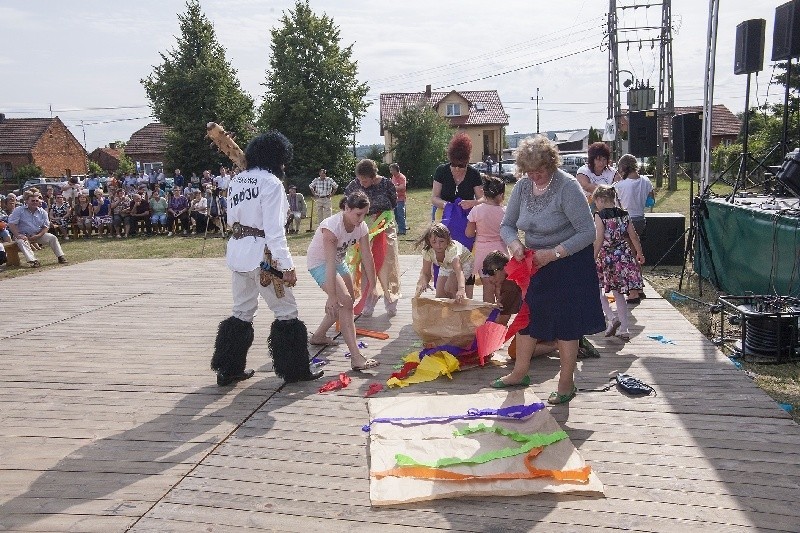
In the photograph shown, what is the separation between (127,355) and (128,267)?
621 cm

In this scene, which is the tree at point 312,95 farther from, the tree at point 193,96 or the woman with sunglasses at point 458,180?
the woman with sunglasses at point 458,180

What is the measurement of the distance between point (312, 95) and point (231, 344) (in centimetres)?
3060

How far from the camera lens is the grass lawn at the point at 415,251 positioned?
16.1 ft

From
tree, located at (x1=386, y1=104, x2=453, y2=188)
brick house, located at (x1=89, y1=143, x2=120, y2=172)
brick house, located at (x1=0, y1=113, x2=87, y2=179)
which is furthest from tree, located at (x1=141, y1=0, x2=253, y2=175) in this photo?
brick house, located at (x1=89, y1=143, x2=120, y2=172)

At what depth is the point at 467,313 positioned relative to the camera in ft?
16.7

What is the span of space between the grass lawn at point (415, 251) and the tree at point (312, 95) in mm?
7923

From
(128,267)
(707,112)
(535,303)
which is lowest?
(128,267)

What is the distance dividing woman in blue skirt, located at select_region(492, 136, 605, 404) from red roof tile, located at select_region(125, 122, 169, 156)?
55.0 meters

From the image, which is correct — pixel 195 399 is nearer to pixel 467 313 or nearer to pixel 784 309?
pixel 467 313

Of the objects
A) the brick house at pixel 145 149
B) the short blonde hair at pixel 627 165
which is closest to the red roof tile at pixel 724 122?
the brick house at pixel 145 149

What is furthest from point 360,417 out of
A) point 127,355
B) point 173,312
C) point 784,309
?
point 173,312

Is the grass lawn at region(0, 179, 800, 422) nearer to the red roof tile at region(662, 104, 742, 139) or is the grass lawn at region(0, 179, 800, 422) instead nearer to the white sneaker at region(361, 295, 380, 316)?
the white sneaker at region(361, 295, 380, 316)

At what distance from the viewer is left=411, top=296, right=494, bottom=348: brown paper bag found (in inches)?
200

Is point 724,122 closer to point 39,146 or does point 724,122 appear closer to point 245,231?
point 39,146
